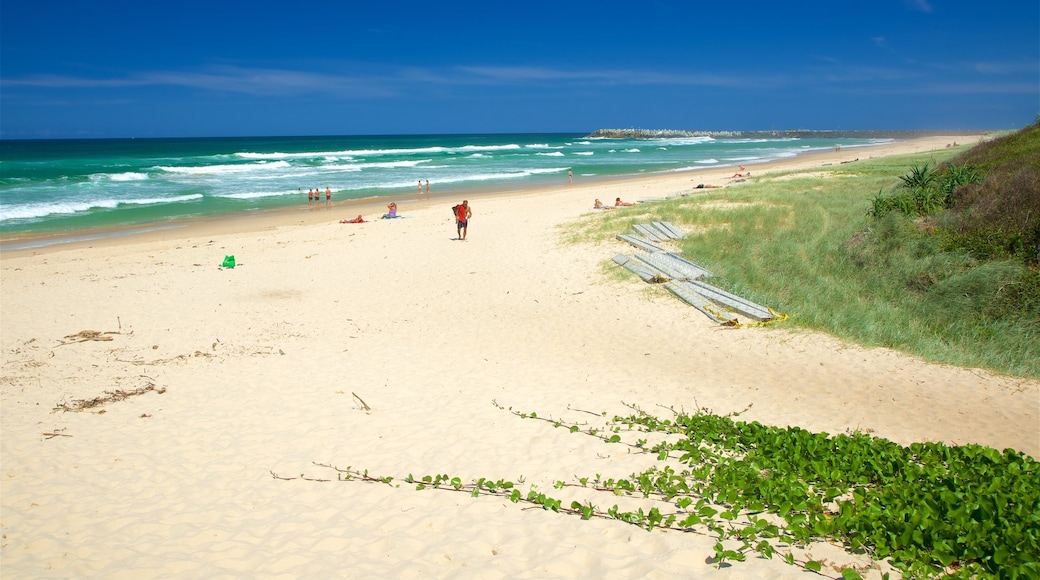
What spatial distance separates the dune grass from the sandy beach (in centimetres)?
63

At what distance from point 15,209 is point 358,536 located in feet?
107

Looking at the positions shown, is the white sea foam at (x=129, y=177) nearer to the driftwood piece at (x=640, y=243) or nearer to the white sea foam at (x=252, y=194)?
the white sea foam at (x=252, y=194)

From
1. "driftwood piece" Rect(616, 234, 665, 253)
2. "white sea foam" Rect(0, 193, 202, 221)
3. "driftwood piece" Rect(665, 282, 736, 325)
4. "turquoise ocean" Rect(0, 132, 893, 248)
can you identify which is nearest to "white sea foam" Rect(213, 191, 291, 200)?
"turquoise ocean" Rect(0, 132, 893, 248)

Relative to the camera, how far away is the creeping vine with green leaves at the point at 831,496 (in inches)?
148

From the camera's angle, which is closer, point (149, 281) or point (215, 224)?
point (149, 281)

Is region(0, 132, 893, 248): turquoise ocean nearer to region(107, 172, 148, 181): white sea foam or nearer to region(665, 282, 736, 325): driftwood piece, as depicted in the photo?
region(107, 172, 148, 181): white sea foam

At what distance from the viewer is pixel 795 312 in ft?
32.7

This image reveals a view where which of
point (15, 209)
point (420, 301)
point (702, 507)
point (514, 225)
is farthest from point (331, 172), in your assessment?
point (702, 507)

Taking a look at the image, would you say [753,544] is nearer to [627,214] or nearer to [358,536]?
[358,536]

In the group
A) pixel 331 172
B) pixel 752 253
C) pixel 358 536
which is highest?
pixel 331 172

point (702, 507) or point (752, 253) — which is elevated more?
point (752, 253)

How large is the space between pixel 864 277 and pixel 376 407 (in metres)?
8.88

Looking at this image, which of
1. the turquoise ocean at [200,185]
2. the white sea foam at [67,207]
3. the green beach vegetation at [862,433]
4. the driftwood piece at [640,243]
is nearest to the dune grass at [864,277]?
the green beach vegetation at [862,433]

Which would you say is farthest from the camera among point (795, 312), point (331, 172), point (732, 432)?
point (331, 172)
